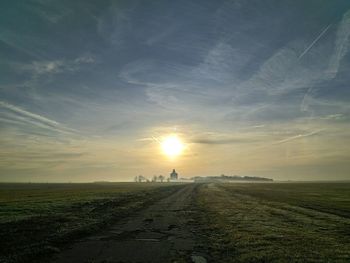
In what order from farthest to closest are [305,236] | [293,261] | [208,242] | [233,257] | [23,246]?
[305,236]
[208,242]
[23,246]
[233,257]
[293,261]

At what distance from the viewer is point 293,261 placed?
41.4 ft

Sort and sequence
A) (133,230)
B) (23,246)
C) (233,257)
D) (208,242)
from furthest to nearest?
(133,230) < (208,242) < (23,246) < (233,257)

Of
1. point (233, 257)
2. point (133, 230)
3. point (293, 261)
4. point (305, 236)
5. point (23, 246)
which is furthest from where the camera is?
point (133, 230)

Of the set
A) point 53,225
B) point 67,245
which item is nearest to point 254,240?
point 67,245

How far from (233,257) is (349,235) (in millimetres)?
9902

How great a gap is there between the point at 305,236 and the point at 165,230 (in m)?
8.64

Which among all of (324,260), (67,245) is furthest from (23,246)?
(324,260)

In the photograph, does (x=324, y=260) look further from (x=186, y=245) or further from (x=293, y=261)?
(x=186, y=245)

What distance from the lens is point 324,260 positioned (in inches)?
504

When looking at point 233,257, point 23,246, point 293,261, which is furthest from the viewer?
point 23,246

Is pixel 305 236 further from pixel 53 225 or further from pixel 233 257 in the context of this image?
pixel 53 225

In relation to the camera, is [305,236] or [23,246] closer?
[23,246]

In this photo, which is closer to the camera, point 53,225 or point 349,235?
point 349,235

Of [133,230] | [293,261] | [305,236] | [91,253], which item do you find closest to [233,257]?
[293,261]
